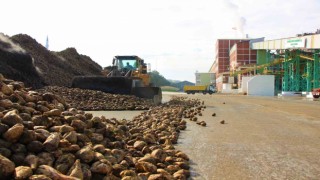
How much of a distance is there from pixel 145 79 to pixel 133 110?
6930 mm

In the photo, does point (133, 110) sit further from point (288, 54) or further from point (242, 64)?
point (242, 64)

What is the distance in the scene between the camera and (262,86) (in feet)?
187

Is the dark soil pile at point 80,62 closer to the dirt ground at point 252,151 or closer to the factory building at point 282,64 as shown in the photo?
the dirt ground at point 252,151

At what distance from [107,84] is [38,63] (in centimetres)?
701

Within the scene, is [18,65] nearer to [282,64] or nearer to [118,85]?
[118,85]

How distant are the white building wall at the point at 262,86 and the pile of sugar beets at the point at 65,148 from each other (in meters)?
52.8

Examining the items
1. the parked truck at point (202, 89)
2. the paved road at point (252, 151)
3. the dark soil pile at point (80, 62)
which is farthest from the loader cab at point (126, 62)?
the parked truck at point (202, 89)

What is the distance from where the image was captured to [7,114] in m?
4.21

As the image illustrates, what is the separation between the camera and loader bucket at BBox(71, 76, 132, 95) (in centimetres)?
1881

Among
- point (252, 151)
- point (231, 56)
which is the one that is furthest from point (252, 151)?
point (231, 56)

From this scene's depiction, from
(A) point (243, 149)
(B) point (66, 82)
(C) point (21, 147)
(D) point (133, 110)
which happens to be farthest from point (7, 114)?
(B) point (66, 82)

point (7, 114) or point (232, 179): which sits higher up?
point (7, 114)

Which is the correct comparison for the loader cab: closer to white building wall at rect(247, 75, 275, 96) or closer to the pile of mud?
the pile of mud

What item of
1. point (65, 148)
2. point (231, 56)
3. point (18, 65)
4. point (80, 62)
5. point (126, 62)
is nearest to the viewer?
point (65, 148)
